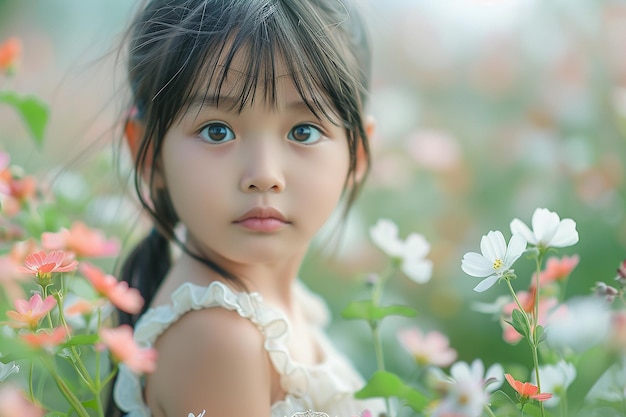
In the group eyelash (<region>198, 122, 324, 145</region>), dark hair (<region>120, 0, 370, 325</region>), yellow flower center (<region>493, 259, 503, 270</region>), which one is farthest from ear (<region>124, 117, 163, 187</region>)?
yellow flower center (<region>493, 259, 503, 270</region>)

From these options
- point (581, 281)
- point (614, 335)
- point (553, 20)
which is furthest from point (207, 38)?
point (553, 20)

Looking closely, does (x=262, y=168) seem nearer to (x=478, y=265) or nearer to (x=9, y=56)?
(x=478, y=265)

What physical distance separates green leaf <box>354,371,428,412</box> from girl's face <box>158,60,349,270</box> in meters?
0.19

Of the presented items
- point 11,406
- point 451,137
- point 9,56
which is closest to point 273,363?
point 11,406

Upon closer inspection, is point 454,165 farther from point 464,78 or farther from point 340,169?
point 340,169

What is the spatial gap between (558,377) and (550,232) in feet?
0.63

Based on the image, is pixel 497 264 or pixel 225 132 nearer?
pixel 497 264

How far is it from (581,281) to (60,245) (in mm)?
1126

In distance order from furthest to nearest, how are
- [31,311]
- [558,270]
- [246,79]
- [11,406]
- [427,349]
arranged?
[427,349], [558,270], [246,79], [31,311], [11,406]

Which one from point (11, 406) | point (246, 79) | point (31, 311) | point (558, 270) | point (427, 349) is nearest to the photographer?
point (11, 406)

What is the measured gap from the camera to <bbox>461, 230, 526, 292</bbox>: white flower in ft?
2.71

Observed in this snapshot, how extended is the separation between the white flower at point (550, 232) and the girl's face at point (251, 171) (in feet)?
0.87

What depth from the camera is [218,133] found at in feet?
3.16

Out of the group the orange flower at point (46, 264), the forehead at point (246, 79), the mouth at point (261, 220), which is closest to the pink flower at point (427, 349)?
the mouth at point (261, 220)
